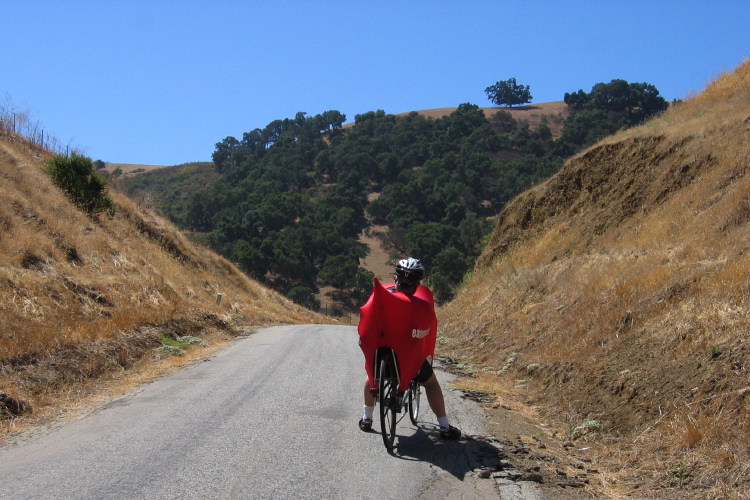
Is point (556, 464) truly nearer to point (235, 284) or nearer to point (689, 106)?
point (689, 106)

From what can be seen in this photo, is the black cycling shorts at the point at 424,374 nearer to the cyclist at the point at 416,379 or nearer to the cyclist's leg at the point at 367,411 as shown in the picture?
the cyclist at the point at 416,379

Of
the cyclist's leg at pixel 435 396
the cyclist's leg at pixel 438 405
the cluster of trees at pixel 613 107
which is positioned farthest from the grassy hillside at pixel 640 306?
the cluster of trees at pixel 613 107

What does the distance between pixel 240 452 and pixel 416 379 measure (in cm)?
192

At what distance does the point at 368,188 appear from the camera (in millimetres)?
99062

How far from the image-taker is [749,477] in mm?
4715

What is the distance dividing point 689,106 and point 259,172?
282 ft

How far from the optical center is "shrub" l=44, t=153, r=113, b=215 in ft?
75.7

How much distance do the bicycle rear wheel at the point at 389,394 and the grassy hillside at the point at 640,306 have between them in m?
1.87

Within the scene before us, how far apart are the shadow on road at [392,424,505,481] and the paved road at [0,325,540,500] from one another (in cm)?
1

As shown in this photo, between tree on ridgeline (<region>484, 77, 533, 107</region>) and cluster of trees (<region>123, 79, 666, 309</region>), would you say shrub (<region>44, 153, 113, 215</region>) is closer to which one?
cluster of trees (<region>123, 79, 666, 309</region>)

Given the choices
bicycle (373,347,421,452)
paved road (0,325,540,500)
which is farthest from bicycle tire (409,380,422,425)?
bicycle (373,347,421,452)

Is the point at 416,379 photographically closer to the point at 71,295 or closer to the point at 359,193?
the point at 71,295

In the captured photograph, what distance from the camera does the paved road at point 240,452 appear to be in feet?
16.2

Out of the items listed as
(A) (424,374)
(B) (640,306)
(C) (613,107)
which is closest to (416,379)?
(A) (424,374)
